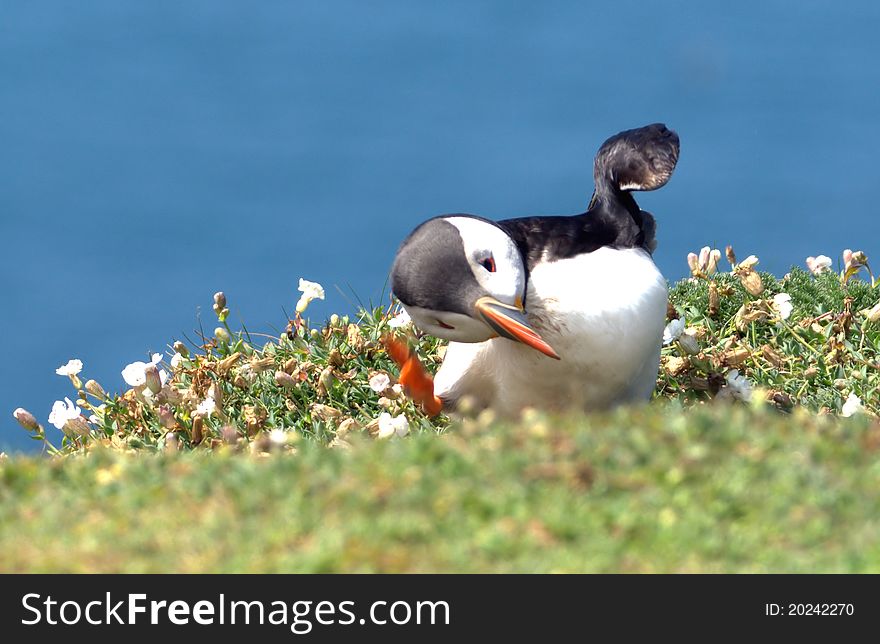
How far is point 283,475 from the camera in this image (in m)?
5.00

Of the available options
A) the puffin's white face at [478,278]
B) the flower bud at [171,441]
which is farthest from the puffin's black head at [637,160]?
the flower bud at [171,441]

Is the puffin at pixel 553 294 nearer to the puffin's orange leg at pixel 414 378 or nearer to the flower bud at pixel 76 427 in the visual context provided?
the puffin's orange leg at pixel 414 378

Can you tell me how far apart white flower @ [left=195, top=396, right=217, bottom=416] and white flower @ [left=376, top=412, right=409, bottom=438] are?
48.6 inches

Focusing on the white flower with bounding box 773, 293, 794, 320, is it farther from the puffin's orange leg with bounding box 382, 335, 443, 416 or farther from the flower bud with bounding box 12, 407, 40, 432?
the flower bud with bounding box 12, 407, 40, 432

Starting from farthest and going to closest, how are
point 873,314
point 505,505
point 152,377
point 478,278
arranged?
point 873,314
point 152,377
point 478,278
point 505,505

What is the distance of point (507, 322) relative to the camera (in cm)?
632

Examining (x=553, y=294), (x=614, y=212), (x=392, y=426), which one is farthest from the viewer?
(x=392, y=426)

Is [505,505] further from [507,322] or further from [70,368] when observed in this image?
[70,368]

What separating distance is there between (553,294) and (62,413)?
3.66 metres

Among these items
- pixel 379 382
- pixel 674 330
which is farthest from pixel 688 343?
pixel 379 382

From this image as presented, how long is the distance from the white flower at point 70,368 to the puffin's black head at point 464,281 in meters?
3.28

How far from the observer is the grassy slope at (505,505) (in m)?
4.32

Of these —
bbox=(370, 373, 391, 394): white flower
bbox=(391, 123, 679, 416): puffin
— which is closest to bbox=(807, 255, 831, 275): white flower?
bbox=(391, 123, 679, 416): puffin
